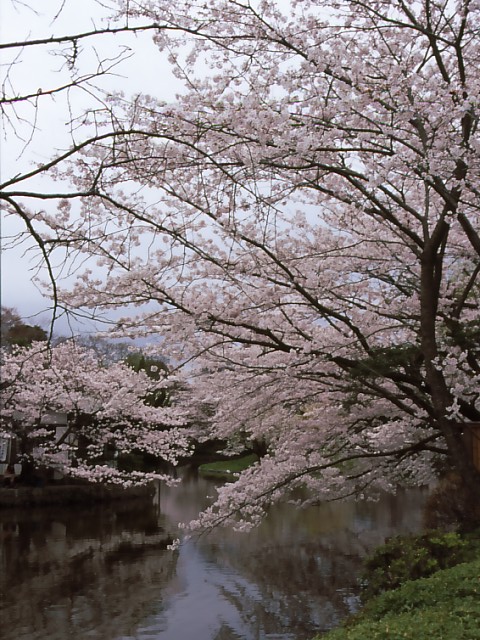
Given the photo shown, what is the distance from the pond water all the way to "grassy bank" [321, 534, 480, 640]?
8.16 feet

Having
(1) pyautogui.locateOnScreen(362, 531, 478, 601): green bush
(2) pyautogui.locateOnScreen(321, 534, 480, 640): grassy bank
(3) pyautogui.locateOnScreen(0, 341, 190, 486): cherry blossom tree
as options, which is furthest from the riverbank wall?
(2) pyautogui.locateOnScreen(321, 534, 480, 640): grassy bank

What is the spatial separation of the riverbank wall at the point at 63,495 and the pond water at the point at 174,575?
540 millimetres

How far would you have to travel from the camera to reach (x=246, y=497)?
7566mm

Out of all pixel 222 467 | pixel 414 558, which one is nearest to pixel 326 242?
pixel 414 558

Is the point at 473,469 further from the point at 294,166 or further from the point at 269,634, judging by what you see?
the point at 294,166

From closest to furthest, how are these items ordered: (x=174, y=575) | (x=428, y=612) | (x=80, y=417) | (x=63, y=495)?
(x=428, y=612) → (x=174, y=575) → (x=80, y=417) → (x=63, y=495)

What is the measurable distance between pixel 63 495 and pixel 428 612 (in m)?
15.2

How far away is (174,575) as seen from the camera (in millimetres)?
9938

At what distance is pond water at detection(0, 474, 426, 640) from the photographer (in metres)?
7.39

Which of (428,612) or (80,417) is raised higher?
(80,417)

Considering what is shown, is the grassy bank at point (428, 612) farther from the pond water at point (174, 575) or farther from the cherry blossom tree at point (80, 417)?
the cherry blossom tree at point (80, 417)

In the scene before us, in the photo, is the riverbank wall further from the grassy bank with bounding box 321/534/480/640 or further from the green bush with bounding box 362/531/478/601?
the grassy bank with bounding box 321/534/480/640

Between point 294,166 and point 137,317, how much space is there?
110 inches

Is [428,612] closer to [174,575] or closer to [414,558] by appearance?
[414,558]
